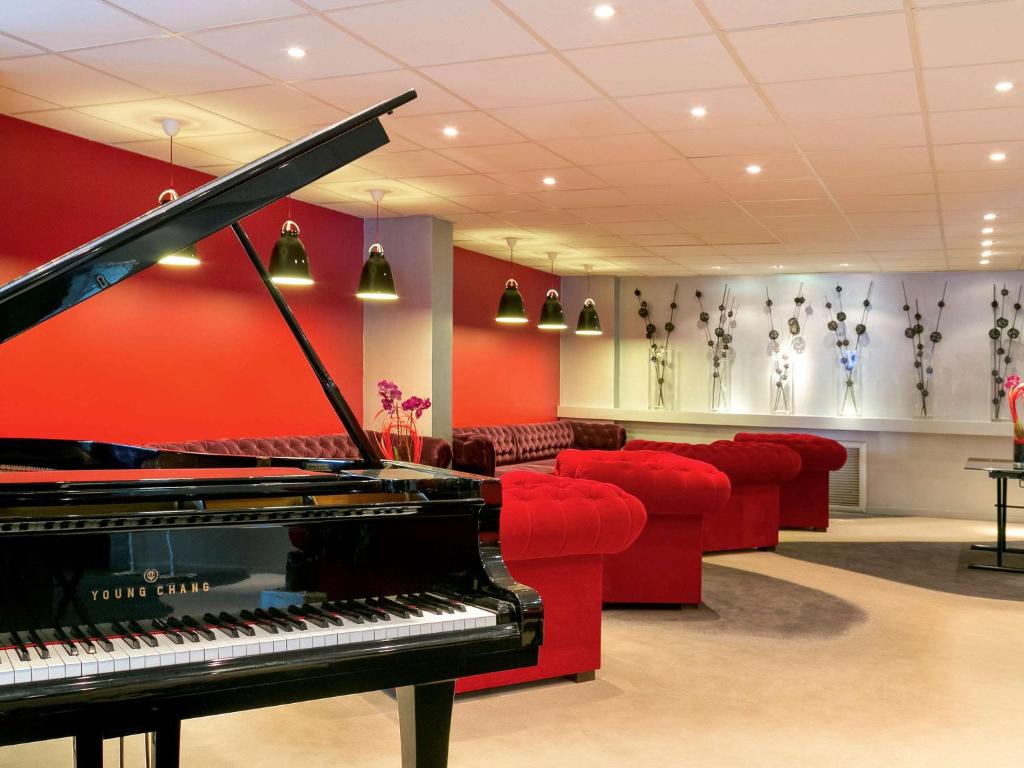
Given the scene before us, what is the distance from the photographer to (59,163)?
5879mm

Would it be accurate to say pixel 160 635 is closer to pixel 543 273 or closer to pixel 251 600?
pixel 251 600

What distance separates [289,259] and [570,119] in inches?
82.3

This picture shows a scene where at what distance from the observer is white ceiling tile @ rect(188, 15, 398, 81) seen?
13.3 feet

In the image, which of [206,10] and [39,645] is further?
[206,10]

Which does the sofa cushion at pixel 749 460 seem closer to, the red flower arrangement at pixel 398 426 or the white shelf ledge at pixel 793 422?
the red flower arrangement at pixel 398 426

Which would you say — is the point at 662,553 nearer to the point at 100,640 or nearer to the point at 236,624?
the point at 236,624

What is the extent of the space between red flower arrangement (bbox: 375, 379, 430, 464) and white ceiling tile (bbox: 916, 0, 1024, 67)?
3.52 m

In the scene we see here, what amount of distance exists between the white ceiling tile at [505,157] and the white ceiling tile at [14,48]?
2482 millimetres

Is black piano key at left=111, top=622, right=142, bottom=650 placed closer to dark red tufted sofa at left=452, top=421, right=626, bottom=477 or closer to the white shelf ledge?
dark red tufted sofa at left=452, top=421, right=626, bottom=477

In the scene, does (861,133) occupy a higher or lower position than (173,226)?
higher

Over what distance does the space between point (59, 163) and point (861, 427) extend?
919 cm

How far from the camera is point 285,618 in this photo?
7.35 ft

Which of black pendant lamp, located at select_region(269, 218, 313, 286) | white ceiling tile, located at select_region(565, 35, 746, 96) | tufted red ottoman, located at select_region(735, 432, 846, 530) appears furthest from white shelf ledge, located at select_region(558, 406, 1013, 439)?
white ceiling tile, located at select_region(565, 35, 746, 96)

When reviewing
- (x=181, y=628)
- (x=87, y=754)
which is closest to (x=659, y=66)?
(x=181, y=628)
